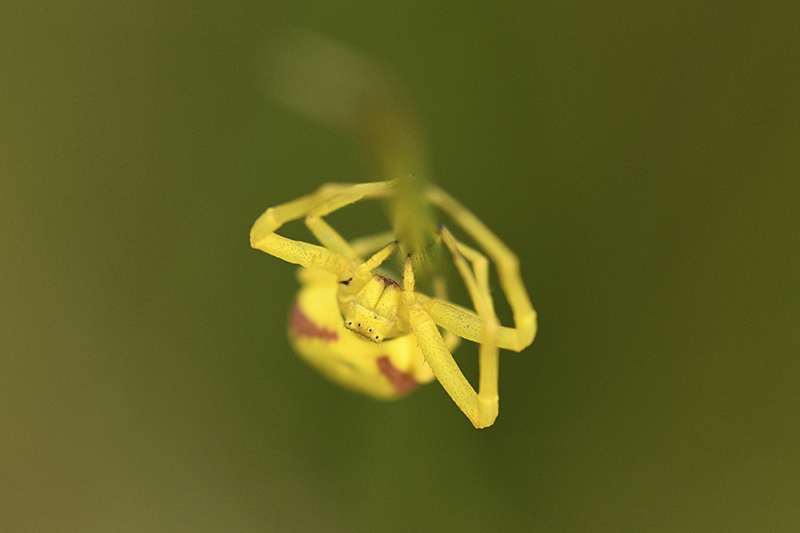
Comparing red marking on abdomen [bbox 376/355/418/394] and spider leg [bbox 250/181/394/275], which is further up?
spider leg [bbox 250/181/394/275]

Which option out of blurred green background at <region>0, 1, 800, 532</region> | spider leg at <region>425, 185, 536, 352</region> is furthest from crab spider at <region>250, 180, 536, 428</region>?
blurred green background at <region>0, 1, 800, 532</region>

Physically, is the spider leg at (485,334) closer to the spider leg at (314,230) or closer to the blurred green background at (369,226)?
the spider leg at (314,230)

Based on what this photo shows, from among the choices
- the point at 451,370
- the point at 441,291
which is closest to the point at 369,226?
the point at 441,291

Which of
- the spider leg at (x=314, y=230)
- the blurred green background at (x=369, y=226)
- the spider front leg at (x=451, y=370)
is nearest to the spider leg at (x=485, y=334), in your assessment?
the spider front leg at (x=451, y=370)

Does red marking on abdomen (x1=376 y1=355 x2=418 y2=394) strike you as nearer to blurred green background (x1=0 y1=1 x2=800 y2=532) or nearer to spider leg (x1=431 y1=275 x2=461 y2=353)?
spider leg (x1=431 y1=275 x2=461 y2=353)

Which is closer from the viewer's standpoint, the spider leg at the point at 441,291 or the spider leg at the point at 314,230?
the spider leg at the point at 314,230

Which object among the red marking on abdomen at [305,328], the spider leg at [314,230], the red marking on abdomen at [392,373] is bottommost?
the red marking on abdomen at [392,373]
